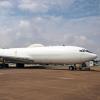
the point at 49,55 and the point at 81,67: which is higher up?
the point at 49,55

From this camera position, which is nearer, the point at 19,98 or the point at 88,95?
the point at 19,98

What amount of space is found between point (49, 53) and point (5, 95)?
30.3 metres

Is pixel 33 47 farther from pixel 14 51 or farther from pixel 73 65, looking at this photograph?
pixel 73 65

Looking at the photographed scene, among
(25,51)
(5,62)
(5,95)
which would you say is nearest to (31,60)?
(25,51)

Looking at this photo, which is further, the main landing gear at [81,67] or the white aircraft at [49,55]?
the main landing gear at [81,67]

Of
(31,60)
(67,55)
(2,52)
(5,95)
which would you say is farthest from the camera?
(2,52)

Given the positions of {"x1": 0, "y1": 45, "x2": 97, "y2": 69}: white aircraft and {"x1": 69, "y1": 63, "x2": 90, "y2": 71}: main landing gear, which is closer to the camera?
{"x1": 0, "y1": 45, "x2": 97, "y2": 69}: white aircraft

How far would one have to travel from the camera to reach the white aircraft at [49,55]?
39.9m

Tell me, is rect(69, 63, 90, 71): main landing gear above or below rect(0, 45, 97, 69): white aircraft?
below

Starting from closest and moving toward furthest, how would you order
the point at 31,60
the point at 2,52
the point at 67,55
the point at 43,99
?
the point at 43,99 → the point at 67,55 → the point at 31,60 → the point at 2,52

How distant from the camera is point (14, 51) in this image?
163ft

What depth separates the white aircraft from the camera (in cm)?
3991

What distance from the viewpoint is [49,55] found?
142 feet

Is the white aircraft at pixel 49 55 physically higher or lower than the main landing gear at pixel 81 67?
higher
